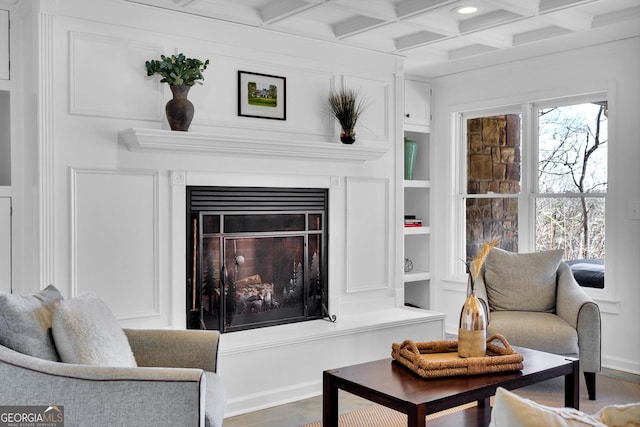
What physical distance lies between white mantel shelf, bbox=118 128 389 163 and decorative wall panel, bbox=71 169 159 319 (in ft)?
0.70

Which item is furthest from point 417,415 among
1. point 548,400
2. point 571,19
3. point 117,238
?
point 571,19

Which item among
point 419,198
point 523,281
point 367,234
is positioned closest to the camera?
point 523,281

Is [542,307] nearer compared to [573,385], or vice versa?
[573,385]

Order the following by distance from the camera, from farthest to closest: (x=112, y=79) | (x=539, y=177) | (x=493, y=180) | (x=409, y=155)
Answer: (x=409, y=155), (x=493, y=180), (x=539, y=177), (x=112, y=79)

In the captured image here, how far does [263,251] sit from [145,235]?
828 mm

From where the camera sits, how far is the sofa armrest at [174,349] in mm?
2797

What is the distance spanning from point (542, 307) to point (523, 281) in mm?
205

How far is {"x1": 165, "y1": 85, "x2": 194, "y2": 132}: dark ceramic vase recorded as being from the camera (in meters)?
3.65

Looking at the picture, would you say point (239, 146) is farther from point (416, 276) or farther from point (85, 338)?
point (416, 276)

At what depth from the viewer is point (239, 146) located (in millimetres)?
3922

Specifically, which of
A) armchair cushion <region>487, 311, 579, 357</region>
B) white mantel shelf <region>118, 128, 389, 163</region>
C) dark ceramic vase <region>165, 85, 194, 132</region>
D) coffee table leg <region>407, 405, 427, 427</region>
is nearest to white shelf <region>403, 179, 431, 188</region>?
white mantel shelf <region>118, 128, 389, 163</region>

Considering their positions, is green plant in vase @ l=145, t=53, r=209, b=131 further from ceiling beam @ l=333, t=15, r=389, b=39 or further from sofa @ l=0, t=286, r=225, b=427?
sofa @ l=0, t=286, r=225, b=427

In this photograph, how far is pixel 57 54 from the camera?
344cm

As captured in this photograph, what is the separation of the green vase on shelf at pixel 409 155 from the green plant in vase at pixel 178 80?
234 centimetres
